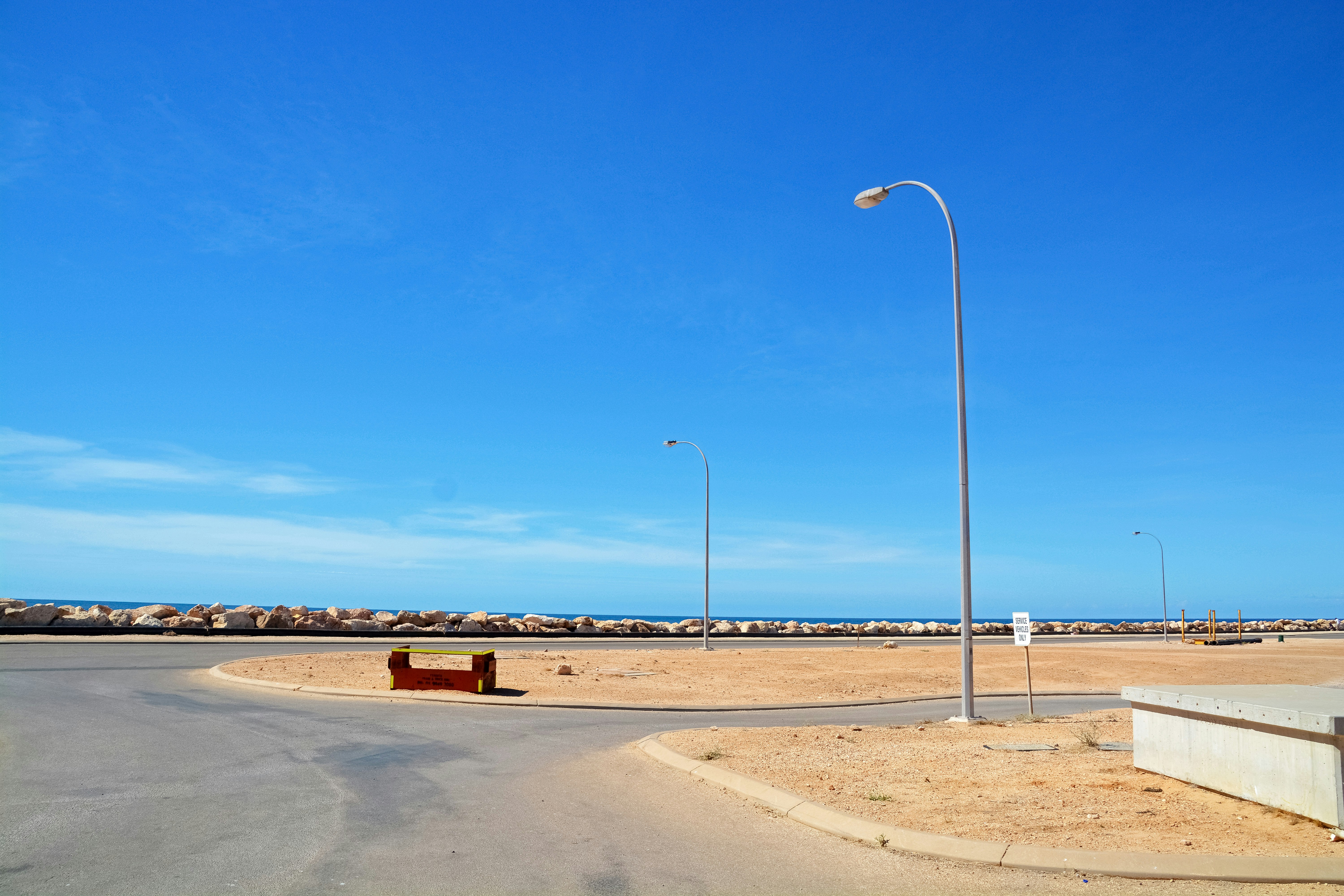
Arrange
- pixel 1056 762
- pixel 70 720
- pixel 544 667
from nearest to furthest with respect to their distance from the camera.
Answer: pixel 1056 762 < pixel 70 720 < pixel 544 667

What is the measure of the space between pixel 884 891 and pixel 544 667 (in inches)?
758

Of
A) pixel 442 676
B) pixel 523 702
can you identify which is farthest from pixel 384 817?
pixel 442 676

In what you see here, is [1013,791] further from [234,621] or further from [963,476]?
[234,621]

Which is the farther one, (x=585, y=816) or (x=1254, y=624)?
(x=1254, y=624)

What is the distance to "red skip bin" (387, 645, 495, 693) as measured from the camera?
1814cm

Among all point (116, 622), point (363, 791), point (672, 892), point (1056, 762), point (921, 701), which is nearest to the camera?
point (672, 892)

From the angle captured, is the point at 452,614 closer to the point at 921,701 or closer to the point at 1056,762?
the point at 921,701

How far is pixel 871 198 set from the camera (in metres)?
17.1

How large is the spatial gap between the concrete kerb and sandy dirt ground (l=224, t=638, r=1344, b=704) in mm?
11064

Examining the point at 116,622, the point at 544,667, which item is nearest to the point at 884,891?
the point at 544,667

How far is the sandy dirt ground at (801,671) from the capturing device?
2016 centimetres

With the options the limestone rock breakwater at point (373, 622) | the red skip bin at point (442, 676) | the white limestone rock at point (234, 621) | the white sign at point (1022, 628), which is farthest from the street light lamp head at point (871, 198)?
the white limestone rock at point (234, 621)

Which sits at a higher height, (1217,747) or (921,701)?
(1217,747)

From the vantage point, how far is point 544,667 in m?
24.4
